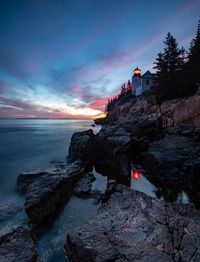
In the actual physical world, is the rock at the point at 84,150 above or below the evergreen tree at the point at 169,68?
below

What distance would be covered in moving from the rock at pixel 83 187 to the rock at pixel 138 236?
3439 millimetres

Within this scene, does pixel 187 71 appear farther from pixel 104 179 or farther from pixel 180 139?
pixel 104 179

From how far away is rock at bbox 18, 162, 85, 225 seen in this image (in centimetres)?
671

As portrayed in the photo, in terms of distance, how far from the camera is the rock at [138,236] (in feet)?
12.2

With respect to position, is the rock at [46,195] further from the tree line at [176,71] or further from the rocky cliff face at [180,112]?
the tree line at [176,71]

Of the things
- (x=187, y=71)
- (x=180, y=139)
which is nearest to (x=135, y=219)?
(x=180, y=139)

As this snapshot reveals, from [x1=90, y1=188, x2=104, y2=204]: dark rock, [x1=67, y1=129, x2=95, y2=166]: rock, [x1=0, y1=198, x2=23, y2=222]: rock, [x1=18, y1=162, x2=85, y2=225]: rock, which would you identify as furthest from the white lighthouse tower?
[x1=0, y1=198, x2=23, y2=222]: rock

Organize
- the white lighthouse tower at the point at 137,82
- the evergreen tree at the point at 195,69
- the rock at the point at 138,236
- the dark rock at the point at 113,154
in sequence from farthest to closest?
1. the white lighthouse tower at the point at 137,82
2. the evergreen tree at the point at 195,69
3. the dark rock at the point at 113,154
4. the rock at the point at 138,236

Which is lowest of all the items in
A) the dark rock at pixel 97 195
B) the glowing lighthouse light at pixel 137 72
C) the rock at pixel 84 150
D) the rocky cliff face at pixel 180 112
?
the dark rock at pixel 97 195

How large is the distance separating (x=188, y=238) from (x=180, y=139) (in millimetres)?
11584

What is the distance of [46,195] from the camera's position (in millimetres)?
7145

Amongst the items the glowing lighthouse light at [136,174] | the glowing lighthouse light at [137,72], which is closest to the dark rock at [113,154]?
the glowing lighthouse light at [136,174]

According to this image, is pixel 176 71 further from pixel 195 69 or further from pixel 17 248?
pixel 17 248

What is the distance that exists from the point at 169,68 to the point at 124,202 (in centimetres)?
2597
